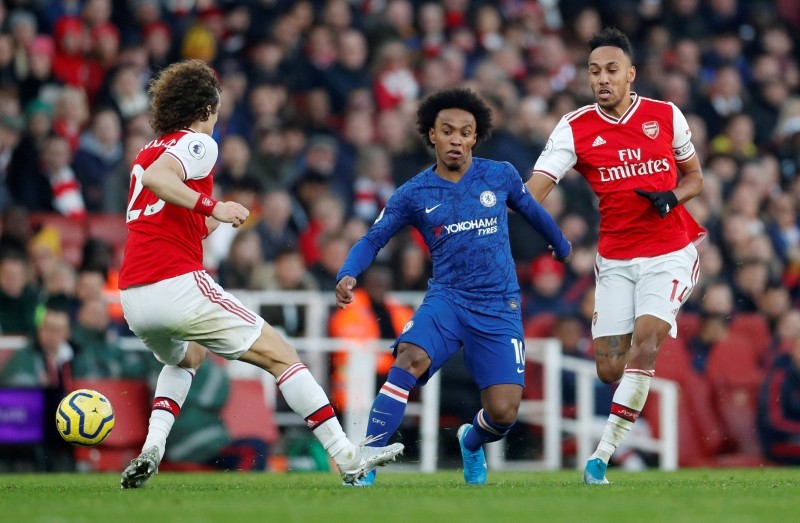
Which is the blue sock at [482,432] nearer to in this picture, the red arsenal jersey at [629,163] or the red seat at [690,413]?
the red arsenal jersey at [629,163]

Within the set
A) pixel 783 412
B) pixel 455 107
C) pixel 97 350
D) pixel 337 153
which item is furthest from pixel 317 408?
pixel 337 153

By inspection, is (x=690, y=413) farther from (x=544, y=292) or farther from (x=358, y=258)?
(x=358, y=258)

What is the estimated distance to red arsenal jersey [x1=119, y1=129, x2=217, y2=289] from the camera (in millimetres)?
8922

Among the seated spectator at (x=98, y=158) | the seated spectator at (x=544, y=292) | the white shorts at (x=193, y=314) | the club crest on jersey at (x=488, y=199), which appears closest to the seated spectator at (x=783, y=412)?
the seated spectator at (x=544, y=292)

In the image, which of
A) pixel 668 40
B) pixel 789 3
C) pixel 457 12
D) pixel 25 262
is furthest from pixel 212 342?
pixel 789 3

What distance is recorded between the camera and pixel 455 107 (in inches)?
386

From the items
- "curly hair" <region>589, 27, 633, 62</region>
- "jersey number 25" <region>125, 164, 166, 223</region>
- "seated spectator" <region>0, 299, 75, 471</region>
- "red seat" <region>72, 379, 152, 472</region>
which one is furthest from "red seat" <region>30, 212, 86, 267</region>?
"curly hair" <region>589, 27, 633, 62</region>

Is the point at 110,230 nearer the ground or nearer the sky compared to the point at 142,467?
nearer the sky

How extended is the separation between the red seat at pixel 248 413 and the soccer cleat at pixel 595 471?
4.84 metres

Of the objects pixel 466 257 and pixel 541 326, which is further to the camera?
pixel 541 326

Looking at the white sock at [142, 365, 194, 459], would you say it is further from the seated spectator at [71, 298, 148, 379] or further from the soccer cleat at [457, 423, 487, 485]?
the seated spectator at [71, 298, 148, 379]

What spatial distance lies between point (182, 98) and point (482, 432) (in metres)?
2.96

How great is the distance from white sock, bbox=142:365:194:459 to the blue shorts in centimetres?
142

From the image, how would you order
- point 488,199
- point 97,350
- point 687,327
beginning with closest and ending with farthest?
point 488,199 → point 97,350 → point 687,327
